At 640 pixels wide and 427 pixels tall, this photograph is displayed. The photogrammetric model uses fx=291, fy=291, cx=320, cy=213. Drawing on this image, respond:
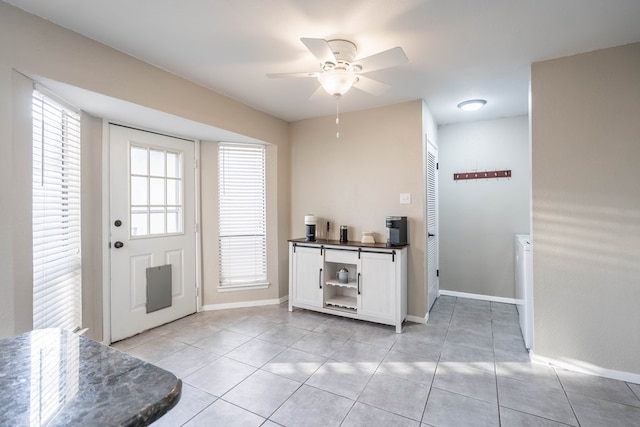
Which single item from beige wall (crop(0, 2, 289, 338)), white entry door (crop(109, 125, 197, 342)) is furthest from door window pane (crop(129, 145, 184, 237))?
beige wall (crop(0, 2, 289, 338))

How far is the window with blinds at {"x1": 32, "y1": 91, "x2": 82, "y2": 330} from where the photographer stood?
201 cm

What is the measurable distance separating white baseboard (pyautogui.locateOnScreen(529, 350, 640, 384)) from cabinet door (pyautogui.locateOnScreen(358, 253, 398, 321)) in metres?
1.27

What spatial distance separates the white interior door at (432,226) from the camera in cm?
361

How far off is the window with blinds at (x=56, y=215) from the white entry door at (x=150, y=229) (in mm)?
342

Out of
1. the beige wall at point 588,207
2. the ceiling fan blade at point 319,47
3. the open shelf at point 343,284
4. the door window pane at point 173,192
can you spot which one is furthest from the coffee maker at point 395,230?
the door window pane at point 173,192

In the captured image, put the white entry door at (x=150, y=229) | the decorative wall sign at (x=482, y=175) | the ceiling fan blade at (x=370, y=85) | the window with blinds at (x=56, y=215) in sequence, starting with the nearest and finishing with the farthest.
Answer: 1. the window with blinds at (x=56, y=215)
2. the ceiling fan blade at (x=370, y=85)
3. the white entry door at (x=150, y=229)
4. the decorative wall sign at (x=482, y=175)

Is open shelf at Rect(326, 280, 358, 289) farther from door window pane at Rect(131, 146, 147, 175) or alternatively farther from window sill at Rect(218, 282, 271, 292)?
door window pane at Rect(131, 146, 147, 175)

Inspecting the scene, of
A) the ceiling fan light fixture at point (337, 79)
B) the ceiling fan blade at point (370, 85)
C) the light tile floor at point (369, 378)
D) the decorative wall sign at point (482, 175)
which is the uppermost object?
the ceiling fan blade at point (370, 85)

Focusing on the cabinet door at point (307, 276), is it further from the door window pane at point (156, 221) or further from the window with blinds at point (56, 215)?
the window with blinds at point (56, 215)

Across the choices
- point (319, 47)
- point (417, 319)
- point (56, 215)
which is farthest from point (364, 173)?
point (56, 215)

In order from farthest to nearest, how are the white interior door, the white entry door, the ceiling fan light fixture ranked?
the white interior door, the white entry door, the ceiling fan light fixture

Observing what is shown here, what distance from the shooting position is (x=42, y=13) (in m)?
1.82

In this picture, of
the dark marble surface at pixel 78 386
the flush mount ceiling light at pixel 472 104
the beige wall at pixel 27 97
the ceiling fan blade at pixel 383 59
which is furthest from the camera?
the flush mount ceiling light at pixel 472 104

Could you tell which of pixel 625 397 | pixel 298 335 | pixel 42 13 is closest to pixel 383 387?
pixel 298 335
